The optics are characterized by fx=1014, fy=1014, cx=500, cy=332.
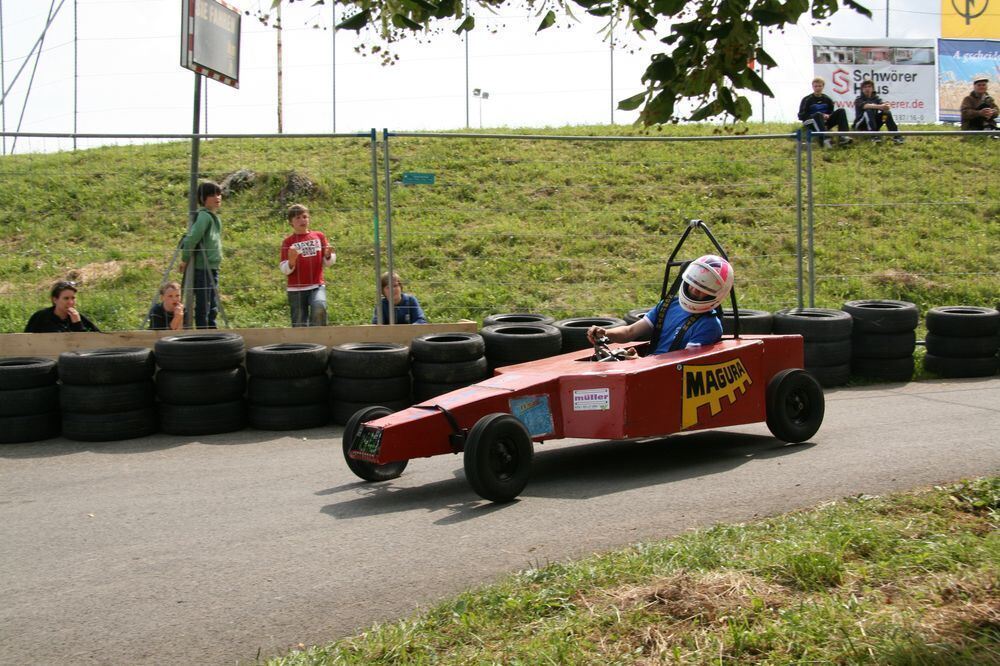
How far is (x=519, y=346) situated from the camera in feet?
28.2

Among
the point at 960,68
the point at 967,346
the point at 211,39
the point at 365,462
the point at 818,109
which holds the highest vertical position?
the point at 960,68

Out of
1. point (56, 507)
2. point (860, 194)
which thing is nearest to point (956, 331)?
point (860, 194)

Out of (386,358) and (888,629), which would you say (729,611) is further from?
(386,358)

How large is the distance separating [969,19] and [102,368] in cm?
2723

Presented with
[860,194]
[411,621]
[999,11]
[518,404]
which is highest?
[999,11]

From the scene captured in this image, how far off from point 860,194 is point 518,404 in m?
9.06

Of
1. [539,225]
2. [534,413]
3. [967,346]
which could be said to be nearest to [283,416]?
[534,413]

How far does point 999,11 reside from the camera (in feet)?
93.5

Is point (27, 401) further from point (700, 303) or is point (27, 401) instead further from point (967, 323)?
point (967, 323)

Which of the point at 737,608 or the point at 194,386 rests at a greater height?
the point at 194,386

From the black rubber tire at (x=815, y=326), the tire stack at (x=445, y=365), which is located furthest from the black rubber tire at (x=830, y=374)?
the tire stack at (x=445, y=365)

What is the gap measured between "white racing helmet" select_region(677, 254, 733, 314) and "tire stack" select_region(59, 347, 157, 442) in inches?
170

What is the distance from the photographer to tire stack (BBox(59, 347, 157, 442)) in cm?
795

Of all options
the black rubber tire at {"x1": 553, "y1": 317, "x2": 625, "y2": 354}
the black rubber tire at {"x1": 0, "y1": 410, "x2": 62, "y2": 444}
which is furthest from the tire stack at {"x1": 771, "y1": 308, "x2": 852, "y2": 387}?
the black rubber tire at {"x1": 0, "y1": 410, "x2": 62, "y2": 444}
